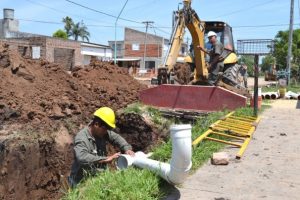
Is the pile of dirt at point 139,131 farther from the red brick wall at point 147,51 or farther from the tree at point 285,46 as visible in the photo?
the red brick wall at point 147,51

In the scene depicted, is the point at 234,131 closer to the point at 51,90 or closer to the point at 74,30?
the point at 51,90

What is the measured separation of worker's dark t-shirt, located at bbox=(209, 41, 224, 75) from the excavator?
187 millimetres

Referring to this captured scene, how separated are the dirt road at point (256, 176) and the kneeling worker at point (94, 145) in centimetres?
97

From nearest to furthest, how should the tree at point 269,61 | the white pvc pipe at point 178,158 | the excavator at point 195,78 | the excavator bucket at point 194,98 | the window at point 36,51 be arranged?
the white pvc pipe at point 178,158 < the excavator bucket at point 194,98 < the excavator at point 195,78 < the window at point 36,51 < the tree at point 269,61

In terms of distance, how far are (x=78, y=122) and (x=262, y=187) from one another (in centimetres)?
704

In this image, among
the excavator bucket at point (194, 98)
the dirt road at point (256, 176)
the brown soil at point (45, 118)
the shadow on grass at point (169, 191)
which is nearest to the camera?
the shadow on grass at point (169, 191)

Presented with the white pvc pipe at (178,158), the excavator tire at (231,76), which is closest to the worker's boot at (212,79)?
the excavator tire at (231,76)

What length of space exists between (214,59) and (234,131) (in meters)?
5.00

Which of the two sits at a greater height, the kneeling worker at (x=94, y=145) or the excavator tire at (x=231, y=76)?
the excavator tire at (x=231, y=76)

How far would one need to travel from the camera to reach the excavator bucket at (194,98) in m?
11.1

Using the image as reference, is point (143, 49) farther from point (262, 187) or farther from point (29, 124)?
point (262, 187)

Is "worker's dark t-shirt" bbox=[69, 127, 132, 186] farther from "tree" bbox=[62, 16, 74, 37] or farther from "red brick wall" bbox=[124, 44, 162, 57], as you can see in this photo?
"tree" bbox=[62, 16, 74, 37]

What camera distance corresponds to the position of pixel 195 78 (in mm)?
13086

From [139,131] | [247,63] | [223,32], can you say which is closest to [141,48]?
[247,63]
